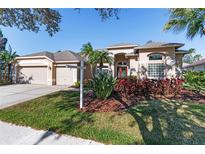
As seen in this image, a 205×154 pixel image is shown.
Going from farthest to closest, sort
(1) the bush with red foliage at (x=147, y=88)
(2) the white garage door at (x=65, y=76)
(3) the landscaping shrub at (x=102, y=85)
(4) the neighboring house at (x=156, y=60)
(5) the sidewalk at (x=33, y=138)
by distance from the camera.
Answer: (2) the white garage door at (x=65, y=76)
(4) the neighboring house at (x=156, y=60)
(1) the bush with red foliage at (x=147, y=88)
(3) the landscaping shrub at (x=102, y=85)
(5) the sidewalk at (x=33, y=138)

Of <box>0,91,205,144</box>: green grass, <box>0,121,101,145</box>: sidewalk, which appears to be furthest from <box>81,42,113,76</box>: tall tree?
<box>0,121,101,145</box>: sidewalk

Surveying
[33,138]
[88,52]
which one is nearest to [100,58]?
[88,52]

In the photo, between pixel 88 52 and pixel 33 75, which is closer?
pixel 88 52

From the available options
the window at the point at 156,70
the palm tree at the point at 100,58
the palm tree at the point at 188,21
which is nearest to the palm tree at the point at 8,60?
the palm tree at the point at 100,58

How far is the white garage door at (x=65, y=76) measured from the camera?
66.2ft

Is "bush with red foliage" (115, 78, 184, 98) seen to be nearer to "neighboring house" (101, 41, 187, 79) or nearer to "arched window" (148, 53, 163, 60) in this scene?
"neighboring house" (101, 41, 187, 79)

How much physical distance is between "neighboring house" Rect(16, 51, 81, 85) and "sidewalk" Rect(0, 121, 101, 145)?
47.5 feet

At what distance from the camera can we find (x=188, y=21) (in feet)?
36.4

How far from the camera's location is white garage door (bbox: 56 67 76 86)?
20.2 m

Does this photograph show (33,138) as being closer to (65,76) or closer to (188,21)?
(188,21)

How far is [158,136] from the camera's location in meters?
4.66

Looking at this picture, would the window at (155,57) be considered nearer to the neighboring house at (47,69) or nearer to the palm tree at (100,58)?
the palm tree at (100,58)

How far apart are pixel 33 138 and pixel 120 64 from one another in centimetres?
1865

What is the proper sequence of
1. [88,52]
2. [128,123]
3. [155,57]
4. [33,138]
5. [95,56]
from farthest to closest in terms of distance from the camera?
[88,52] → [95,56] → [155,57] → [128,123] → [33,138]
